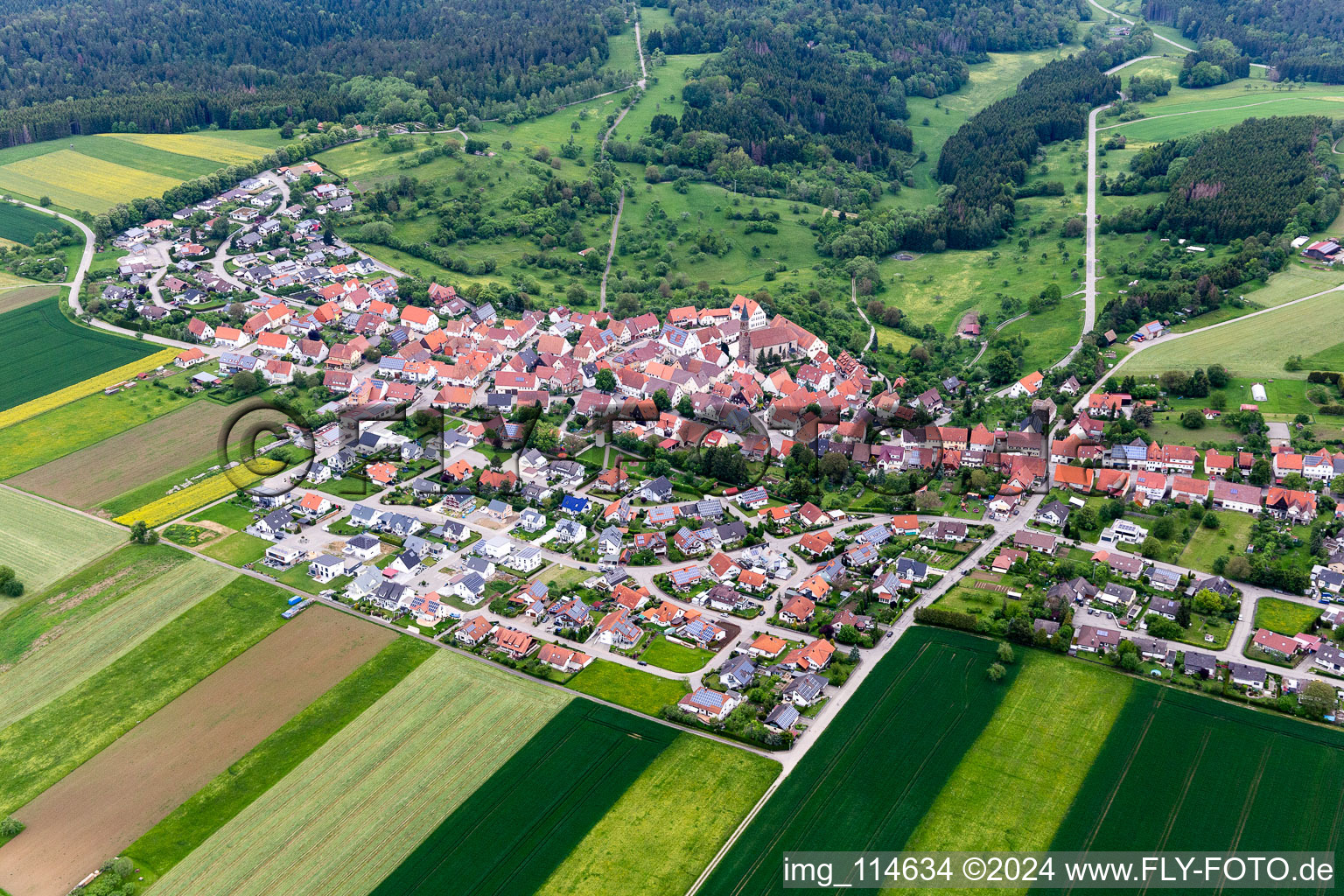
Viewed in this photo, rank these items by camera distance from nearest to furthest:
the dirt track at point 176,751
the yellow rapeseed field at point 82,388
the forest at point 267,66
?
the dirt track at point 176,751 → the yellow rapeseed field at point 82,388 → the forest at point 267,66

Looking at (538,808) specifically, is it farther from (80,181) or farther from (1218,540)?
(80,181)

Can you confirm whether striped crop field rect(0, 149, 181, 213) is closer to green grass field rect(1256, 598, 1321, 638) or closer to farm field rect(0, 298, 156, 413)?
farm field rect(0, 298, 156, 413)

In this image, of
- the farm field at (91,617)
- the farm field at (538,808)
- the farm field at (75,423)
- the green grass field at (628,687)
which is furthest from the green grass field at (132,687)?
the farm field at (75,423)

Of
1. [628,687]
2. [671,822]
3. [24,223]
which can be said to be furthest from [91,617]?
[24,223]

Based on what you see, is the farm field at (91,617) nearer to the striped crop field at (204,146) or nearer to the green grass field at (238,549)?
the green grass field at (238,549)

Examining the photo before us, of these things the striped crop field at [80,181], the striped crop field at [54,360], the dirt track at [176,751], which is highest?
the striped crop field at [80,181]

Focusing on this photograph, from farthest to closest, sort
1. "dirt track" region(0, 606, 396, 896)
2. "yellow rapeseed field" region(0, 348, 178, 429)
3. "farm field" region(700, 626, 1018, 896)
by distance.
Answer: "yellow rapeseed field" region(0, 348, 178, 429), "dirt track" region(0, 606, 396, 896), "farm field" region(700, 626, 1018, 896)

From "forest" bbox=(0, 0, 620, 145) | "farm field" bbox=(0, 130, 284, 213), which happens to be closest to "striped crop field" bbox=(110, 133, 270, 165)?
"farm field" bbox=(0, 130, 284, 213)
